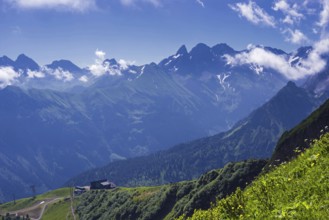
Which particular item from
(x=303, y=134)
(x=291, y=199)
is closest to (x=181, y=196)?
(x=303, y=134)

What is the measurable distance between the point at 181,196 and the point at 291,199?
346ft

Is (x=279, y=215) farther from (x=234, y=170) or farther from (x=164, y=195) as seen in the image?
(x=164, y=195)

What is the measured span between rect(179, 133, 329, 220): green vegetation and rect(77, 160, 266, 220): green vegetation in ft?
207

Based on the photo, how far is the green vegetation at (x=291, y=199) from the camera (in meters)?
12.9

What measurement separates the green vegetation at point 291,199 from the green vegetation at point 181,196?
63.2m

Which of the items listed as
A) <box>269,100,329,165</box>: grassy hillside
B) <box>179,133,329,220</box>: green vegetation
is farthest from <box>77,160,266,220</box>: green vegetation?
<box>179,133,329,220</box>: green vegetation

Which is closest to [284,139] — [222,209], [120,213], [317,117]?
[317,117]

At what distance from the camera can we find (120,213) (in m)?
143

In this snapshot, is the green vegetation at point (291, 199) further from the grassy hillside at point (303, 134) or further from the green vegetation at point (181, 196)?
the grassy hillside at point (303, 134)

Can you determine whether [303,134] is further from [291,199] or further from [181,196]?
[291,199]

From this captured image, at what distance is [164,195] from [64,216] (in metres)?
88.7

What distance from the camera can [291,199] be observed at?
17281 millimetres

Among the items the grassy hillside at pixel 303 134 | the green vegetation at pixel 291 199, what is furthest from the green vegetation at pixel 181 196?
the green vegetation at pixel 291 199

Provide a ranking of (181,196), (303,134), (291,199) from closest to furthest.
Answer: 1. (291,199)
2. (303,134)
3. (181,196)
